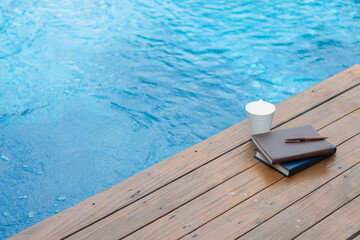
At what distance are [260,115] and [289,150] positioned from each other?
19 centimetres

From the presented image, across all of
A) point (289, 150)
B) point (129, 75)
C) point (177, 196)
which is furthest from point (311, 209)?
point (129, 75)

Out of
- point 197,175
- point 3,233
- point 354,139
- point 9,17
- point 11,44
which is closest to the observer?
point 197,175

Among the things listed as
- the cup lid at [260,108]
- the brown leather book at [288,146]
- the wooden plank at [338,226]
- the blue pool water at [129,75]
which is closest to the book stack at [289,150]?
the brown leather book at [288,146]

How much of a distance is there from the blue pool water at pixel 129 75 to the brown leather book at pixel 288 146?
4.14 ft

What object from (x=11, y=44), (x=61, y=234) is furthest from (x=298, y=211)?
(x=11, y=44)

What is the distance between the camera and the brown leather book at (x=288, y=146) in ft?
5.30

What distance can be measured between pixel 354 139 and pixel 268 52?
7.44ft

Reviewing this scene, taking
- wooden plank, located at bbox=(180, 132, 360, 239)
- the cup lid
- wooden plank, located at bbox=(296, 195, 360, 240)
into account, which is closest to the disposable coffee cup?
the cup lid

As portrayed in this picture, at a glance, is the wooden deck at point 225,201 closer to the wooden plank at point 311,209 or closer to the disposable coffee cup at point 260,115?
the wooden plank at point 311,209

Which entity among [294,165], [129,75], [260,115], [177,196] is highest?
[260,115]

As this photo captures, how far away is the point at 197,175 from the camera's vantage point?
66.0 inches

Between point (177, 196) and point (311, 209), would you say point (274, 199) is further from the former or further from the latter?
point (177, 196)

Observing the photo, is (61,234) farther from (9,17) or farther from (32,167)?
(9,17)

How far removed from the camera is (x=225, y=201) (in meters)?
1.54
